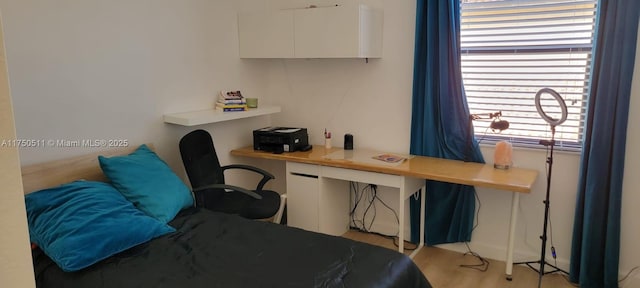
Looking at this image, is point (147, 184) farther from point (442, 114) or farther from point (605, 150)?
point (605, 150)

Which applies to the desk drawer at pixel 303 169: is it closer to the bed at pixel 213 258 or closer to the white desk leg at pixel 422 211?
the white desk leg at pixel 422 211

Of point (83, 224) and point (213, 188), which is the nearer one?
point (83, 224)

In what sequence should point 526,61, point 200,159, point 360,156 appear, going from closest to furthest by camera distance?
1. point 526,61
2. point 200,159
3. point 360,156

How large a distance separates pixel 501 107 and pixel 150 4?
8.52ft

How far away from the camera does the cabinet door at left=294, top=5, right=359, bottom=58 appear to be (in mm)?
3322

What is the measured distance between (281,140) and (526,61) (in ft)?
6.32

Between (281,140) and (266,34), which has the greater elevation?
(266,34)

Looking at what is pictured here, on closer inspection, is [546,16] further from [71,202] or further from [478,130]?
[71,202]

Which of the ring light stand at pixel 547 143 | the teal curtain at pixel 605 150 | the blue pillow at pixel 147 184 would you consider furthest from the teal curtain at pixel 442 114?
the blue pillow at pixel 147 184

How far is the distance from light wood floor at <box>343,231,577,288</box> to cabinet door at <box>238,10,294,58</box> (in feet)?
6.38

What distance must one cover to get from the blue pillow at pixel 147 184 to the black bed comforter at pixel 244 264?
0.74 feet

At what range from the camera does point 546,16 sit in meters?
3.00

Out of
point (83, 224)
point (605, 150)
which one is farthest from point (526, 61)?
point (83, 224)

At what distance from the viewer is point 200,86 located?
141 inches
